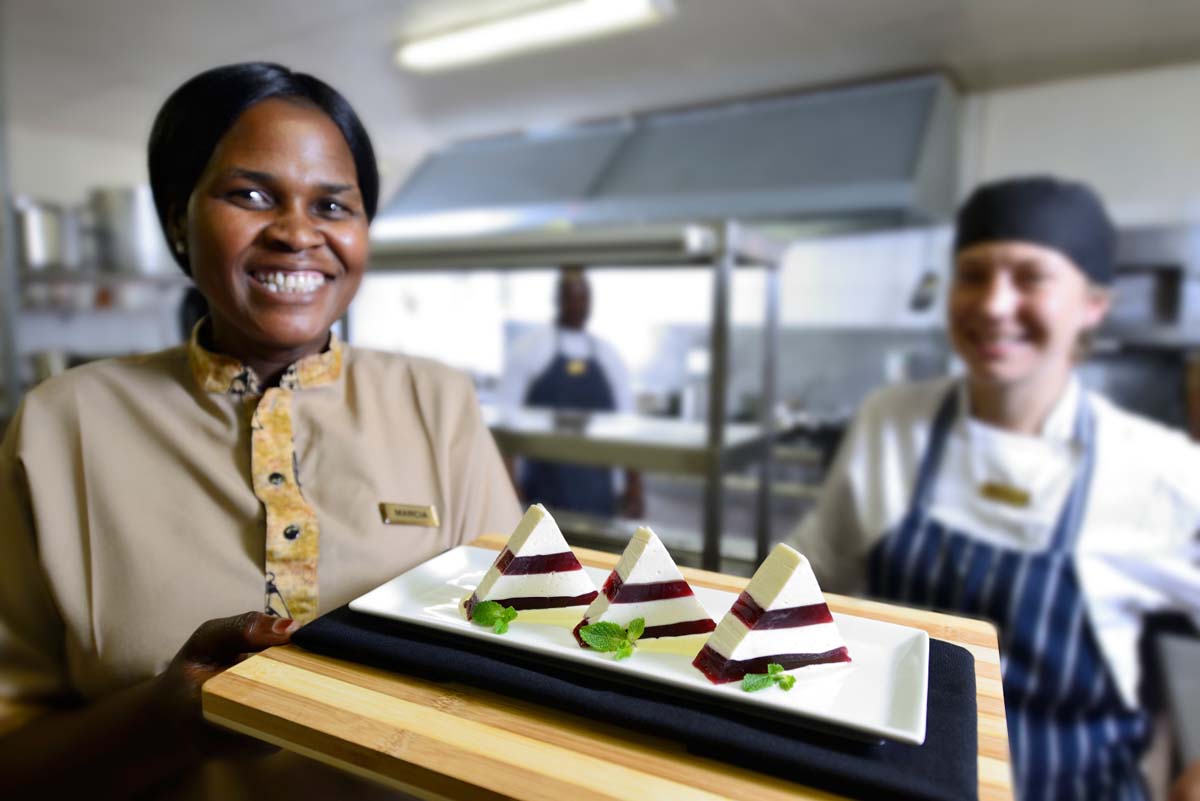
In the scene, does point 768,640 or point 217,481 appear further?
point 217,481

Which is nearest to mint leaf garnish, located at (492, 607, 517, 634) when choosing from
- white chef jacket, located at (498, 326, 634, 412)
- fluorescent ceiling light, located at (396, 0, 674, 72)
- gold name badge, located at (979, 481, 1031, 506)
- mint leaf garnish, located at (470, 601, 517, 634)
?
mint leaf garnish, located at (470, 601, 517, 634)

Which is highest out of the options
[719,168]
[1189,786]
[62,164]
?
[719,168]

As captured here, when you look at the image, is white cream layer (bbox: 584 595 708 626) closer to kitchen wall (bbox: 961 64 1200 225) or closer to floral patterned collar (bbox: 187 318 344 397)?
floral patterned collar (bbox: 187 318 344 397)

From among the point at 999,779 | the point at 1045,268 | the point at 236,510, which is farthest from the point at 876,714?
the point at 1045,268

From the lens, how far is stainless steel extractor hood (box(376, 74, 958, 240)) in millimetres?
2191

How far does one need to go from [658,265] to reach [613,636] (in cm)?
65

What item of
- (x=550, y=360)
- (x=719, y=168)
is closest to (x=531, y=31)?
(x=719, y=168)

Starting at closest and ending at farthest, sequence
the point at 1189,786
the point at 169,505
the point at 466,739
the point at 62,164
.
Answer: the point at 466,739 → the point at 169,505 → the point at 1189,786 → the point at 62,164

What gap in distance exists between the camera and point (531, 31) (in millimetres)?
1936

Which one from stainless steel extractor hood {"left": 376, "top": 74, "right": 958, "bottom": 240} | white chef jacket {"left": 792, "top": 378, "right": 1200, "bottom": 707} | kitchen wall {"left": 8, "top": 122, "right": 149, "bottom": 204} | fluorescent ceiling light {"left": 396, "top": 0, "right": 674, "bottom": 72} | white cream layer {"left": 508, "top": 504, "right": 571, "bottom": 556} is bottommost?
white chef jacket {"left": 792, "top": 378, "right": 1200, "bottom": 707}

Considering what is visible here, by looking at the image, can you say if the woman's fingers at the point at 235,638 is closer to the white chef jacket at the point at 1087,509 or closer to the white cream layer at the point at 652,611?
the white cream layer at the point at 652,611

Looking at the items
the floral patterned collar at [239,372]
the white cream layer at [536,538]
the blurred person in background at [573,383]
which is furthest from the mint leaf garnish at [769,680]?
the blurred person in background at [573,383]

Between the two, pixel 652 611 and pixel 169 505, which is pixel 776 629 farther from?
pixel 169 505

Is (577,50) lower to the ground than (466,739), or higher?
higher
